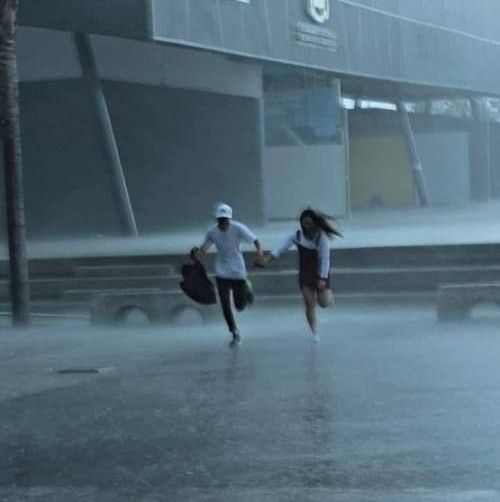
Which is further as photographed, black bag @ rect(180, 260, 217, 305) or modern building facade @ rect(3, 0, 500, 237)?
modern building facade @ rect(3, 0, 500, 237)

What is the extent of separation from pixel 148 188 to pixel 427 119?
26.6 meters

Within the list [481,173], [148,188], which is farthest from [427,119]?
[148,188]

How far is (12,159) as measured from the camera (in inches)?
746

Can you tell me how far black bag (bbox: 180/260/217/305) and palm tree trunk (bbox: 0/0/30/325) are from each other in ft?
9.58

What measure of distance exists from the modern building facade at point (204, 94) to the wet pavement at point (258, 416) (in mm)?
17072

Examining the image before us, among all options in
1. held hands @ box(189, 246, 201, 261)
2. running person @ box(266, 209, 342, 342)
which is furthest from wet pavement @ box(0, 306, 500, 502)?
held hands @ box(189, 246, 201, 261)

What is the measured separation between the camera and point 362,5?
153ft

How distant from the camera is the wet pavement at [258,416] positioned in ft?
28.1

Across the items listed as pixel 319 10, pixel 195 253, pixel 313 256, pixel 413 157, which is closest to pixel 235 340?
pixel 195 253

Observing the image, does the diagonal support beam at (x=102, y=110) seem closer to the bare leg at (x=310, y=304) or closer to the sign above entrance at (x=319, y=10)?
the sign above entrance at (x=319, y=10)

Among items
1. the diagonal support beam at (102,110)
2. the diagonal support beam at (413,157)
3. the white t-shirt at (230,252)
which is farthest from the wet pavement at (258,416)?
the diagonal support beam at (413,157)

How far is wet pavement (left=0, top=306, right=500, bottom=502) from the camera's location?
28.1ft

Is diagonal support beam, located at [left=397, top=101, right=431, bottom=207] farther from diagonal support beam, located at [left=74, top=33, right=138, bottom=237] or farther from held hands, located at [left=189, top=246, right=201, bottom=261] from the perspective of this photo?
held hands, located at [left=189, top=246, right=201, bottom=261]

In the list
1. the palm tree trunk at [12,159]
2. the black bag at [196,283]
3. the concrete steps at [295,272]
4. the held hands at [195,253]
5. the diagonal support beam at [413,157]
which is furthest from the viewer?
the diagonal support beam at [413,157]
